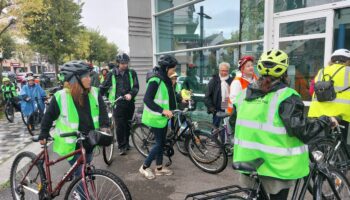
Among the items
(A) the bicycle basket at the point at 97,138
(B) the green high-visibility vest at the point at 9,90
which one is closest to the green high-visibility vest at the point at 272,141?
(A) the bicycle basket at the point at 97,138

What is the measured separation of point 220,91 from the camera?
5.37 meters

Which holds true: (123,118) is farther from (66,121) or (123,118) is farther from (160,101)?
(66,121)

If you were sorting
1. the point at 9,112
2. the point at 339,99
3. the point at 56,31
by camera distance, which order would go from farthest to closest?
the point at 56,31
the point at 9,112
the point at 339,99

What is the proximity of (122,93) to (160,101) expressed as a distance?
1.70 meters

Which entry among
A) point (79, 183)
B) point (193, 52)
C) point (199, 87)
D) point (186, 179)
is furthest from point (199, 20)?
point (79, 183)

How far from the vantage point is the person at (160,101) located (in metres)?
4.14

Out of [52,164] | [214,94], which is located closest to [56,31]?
[214,94]

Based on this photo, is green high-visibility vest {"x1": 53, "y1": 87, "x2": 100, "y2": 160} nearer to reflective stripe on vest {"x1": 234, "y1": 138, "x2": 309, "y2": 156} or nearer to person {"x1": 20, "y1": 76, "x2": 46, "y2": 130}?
reflective stripe on vest {"x1": 234, "y1": 138, "x2": 309, "y2": 156}

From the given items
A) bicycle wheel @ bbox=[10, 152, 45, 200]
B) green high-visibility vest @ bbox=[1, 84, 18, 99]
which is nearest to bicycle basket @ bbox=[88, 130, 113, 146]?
bicycle wheel @ bbox=[10, 152, 45, 200]

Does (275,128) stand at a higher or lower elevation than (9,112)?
higher

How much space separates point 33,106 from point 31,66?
61.0m

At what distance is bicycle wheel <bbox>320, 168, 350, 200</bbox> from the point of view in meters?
2.62

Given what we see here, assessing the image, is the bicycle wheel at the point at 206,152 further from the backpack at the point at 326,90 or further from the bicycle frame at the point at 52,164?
the bicycle frame at the point at 52,164

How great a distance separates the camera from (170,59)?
163 inches
